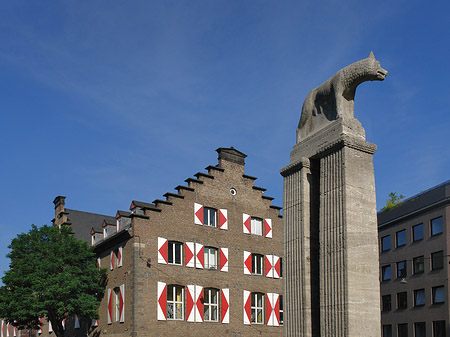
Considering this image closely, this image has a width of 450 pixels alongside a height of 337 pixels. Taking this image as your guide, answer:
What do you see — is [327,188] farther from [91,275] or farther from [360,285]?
[91,275]

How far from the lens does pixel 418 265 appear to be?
139 feet

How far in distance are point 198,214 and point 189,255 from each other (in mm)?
2329

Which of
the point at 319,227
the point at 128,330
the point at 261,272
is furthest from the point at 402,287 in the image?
the point at 319,227

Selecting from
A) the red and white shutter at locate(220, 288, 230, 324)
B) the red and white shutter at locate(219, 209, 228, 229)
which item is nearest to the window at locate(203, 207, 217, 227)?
the red and white shutter at locate(219, 209, 228, 229)

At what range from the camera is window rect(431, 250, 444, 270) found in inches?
1565

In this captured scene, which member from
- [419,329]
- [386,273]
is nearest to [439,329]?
[419,329]

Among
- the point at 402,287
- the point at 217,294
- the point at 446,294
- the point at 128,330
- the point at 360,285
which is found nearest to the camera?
the point at 360,285

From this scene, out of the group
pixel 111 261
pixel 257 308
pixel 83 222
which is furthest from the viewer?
pixel 83 222

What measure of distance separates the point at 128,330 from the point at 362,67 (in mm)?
21163

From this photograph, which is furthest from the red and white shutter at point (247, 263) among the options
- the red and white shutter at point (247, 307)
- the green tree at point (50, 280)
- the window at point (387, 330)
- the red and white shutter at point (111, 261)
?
the window at point (387, 330)

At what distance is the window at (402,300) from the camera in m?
43.4

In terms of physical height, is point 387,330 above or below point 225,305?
below

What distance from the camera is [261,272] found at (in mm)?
33156

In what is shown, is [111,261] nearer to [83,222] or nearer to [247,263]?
[247,263]
